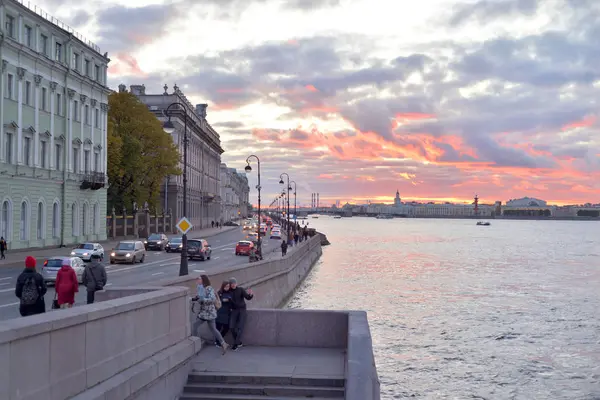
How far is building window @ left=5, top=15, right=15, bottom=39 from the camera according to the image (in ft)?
149

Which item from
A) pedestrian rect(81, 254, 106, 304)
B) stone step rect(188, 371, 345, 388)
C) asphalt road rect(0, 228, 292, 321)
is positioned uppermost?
pedestrian rect(81, 254, 106, 304)

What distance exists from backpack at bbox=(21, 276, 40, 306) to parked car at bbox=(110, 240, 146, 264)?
109 feet

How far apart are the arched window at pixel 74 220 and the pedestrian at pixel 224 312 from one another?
147 feet

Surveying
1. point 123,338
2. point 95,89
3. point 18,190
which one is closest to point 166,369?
point 123,338

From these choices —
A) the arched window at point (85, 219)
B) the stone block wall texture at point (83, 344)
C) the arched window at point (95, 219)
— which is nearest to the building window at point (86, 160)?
the arched window at point (85, 219)

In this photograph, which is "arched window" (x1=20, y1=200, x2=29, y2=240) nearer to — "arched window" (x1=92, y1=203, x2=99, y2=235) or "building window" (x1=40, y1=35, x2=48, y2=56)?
"building window" (x1=40, y1=35, x2=48, y2=56)

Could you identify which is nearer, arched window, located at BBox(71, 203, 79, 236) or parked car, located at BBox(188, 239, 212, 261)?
parked car, located at BBox(188, 239, 212, 261)

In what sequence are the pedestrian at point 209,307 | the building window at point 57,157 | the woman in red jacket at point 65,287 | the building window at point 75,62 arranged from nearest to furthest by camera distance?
the pedestrian at point 209,307 < the woman in red jacket at point 65,287 < the building window at point 57,157 < the building window at point 75,62

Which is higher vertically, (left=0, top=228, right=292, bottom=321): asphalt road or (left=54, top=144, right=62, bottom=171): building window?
(left=54, top=144, right=62, bottom=171): building window

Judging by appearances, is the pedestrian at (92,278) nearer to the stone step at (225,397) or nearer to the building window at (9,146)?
the stone step at (225,397)

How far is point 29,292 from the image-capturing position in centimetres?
1350

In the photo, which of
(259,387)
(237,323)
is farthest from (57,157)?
(259,387)

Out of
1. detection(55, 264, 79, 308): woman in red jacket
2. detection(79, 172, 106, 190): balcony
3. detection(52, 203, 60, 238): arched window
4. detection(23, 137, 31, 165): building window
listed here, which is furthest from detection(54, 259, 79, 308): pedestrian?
detection(79, 172, 106, 190): balcony

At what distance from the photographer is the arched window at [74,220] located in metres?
56.6
